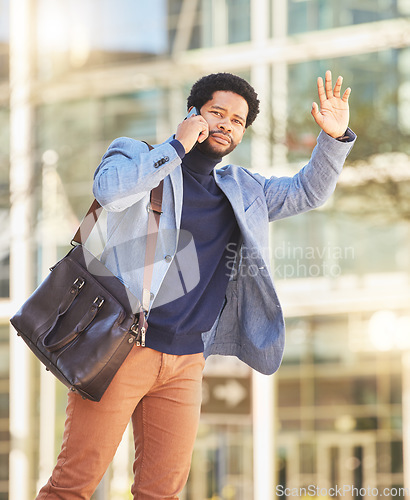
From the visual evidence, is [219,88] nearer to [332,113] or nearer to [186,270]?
[332,113]

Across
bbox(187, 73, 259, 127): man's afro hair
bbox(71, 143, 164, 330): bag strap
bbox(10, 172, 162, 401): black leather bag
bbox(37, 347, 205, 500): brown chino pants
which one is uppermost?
bbox(187, 73, 259, 127): man's afro hair

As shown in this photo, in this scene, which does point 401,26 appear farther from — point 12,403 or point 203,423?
Result: point 12,403

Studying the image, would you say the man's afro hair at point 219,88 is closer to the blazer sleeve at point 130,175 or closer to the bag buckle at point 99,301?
the blazer sleeve at point 130,175

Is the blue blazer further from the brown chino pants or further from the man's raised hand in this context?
the brown chino pants

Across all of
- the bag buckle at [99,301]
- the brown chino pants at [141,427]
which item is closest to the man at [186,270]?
the brown chino pants at [141,427]

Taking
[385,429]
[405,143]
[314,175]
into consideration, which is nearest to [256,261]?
[314,175]

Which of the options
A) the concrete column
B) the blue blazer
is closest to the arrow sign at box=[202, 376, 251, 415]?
the concrete column

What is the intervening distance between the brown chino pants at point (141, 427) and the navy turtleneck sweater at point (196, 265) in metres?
0.07

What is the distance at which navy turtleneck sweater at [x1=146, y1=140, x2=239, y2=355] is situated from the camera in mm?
2406

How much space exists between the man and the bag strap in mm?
21

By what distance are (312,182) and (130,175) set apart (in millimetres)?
715

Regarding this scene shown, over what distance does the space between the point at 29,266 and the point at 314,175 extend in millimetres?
6621

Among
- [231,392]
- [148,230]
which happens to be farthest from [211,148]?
[231,392]

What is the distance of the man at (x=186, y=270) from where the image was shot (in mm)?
2328
